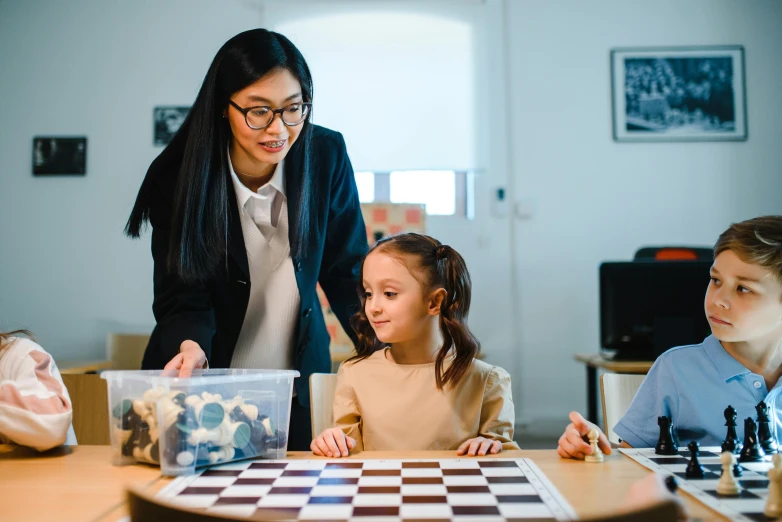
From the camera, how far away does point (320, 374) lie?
1.85 m

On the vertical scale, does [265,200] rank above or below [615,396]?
above

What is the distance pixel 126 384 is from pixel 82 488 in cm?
19

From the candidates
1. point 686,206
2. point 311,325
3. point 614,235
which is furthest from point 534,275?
point 311,325

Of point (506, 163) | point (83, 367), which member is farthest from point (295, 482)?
point (506, 163)

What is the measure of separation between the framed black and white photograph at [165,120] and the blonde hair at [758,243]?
4077 mm

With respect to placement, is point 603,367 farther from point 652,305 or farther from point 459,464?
point 459,464

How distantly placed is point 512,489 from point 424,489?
135mm

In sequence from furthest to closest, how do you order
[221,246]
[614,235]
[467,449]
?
[614,235] → [221,246] → [467,449]

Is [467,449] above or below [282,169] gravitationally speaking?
below

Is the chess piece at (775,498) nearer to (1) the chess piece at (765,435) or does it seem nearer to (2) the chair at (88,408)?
(1) the chess piece at (765,435)

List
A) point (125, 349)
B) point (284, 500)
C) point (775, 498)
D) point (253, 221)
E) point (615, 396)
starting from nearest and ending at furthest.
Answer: point (775, 498) < point (284, 500) < point (615, 396) < point (253, 221) < point (125, 349)

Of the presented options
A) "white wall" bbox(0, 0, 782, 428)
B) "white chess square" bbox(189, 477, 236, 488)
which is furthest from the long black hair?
"white wall" bbox(0, 0, 782, 428)

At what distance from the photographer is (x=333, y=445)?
4.60ft

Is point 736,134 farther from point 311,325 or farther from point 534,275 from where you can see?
point 311,325
